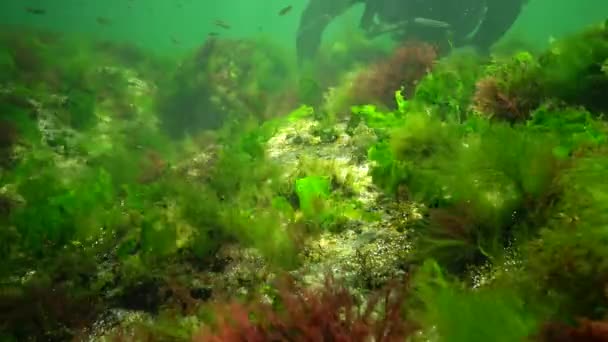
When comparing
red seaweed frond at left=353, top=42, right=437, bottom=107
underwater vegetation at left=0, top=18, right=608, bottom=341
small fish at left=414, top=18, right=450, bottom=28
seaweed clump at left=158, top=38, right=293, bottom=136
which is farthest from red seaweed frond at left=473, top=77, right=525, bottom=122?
small fish at left=414, top=18, right=450, bottom=28

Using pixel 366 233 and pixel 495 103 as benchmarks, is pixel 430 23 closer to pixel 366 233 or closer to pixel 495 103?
pixel 495 103

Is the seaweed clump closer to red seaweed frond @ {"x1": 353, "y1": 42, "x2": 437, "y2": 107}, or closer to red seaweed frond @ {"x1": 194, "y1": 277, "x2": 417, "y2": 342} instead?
red seaweed frond @ {"x1": 353, "y1": 42, "x2": 437, "y2": 107}

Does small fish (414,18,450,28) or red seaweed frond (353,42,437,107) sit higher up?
small fish (414,18,450,28)

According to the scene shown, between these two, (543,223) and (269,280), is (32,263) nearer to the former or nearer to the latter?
(269,280)

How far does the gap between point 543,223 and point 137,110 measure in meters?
12.2

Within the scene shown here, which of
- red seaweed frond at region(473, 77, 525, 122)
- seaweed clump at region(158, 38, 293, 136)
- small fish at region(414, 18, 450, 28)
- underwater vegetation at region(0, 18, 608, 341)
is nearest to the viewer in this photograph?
underwater vegetation at region(0, 18, 608, 341)

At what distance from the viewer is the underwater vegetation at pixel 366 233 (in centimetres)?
192

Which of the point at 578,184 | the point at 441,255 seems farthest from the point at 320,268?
the point at 578,184

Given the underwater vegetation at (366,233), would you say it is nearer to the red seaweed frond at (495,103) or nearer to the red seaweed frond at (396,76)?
the red seaweed frond at (495,103)

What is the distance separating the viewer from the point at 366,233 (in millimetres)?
3463

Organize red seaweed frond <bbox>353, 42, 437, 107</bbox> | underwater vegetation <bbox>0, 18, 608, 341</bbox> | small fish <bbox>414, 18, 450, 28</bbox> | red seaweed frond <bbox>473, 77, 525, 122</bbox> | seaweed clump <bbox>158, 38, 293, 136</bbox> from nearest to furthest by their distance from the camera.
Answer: underwater vegetation <bbox>0, 18, 608, 341</bbox>, red seaweed frond <bbox>473, 77, 525, 122</bbox>, red seaweed frond <bbox>353, 42, 437, 107</bbox>, small fish <bbox>414, 18, 450, 28</bbox>, seaweed clump <bbox>158, 38, 293, 136</bbox>

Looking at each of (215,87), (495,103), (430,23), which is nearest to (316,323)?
(495,103)

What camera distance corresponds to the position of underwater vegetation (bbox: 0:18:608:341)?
192 cm

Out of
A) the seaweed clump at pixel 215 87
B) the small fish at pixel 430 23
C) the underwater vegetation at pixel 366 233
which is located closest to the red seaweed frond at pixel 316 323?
the underwater vegetation at pixel 366 233
